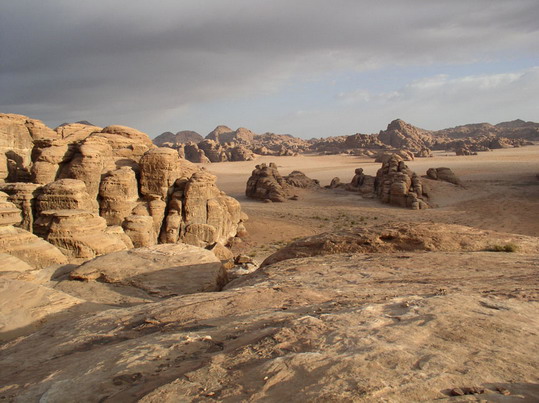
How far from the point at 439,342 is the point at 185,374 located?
2.05 metres

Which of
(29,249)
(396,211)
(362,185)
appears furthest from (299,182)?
(29,249)

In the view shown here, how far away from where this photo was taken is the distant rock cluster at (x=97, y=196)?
1202 cm

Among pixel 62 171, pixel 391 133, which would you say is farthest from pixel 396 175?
pixel 391 133

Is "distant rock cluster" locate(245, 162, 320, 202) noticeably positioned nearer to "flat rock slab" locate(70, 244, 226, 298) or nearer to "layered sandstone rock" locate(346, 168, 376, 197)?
"layered sandstone rock" locate(346, 168, 376, 197)

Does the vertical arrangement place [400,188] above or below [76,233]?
below

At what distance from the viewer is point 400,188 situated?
94.5ft

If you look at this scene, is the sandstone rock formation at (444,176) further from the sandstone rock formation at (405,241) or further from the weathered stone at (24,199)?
the weathered stone at (24,199)

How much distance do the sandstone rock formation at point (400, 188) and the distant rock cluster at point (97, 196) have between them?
13.2 meters

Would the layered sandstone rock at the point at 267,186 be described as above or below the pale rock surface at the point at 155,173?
below

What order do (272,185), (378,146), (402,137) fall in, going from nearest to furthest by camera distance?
(272,185) < (378,146) < (402,137)

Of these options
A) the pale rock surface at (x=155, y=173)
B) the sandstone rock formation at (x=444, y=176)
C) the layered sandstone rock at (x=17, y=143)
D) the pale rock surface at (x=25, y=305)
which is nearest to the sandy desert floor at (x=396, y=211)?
the sandstone rock formation at (x=444, y=176)

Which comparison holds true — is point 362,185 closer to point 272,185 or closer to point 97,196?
point 272,185

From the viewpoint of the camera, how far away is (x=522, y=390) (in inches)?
98.1

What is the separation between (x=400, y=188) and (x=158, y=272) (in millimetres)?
23375
